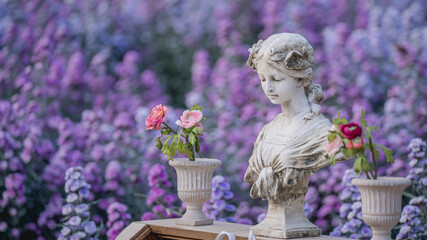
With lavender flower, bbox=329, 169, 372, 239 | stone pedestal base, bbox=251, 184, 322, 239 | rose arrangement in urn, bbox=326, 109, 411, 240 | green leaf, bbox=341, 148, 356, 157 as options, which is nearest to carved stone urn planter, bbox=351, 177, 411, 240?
rose arrangement in urn, bbox=326, 109, 411, 240

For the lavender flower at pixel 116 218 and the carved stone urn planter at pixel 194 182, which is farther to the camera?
the lavender flower at pixel 116 218

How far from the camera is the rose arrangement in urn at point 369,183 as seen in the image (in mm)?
2725

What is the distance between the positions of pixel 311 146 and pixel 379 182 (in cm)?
37

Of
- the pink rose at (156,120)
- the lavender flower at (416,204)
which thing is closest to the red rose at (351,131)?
the pink rose at (156,120)

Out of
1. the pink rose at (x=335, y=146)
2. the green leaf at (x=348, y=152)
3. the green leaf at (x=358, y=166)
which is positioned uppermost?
the pink rose at (x=335, y=146)

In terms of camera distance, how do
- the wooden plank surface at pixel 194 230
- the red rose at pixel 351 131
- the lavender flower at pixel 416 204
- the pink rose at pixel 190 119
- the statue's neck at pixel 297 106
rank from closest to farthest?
1. the red rose at pixel 351 131
2. the statue's neck at pixel 297 106
3. the wooden plank surface at pixel 194 230
4. the pink rose at pixel 190 119
5. the lavender flower at pixel 416 204

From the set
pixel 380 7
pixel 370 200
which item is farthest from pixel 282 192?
pixel 380 7

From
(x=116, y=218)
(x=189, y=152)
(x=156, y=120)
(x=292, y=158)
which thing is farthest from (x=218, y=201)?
(x=292, y=158)

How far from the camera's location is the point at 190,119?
343 cm

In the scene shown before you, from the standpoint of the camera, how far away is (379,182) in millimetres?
2719

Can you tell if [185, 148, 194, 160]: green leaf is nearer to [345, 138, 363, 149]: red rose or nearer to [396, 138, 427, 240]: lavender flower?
[345, 138, 363, 149]: red rose

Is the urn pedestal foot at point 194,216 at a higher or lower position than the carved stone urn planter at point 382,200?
lower

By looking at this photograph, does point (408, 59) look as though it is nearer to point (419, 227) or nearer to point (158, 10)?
point (419, 227)

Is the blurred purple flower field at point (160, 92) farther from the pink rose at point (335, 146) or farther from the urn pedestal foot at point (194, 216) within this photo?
the pink rose at point (335, 146)
